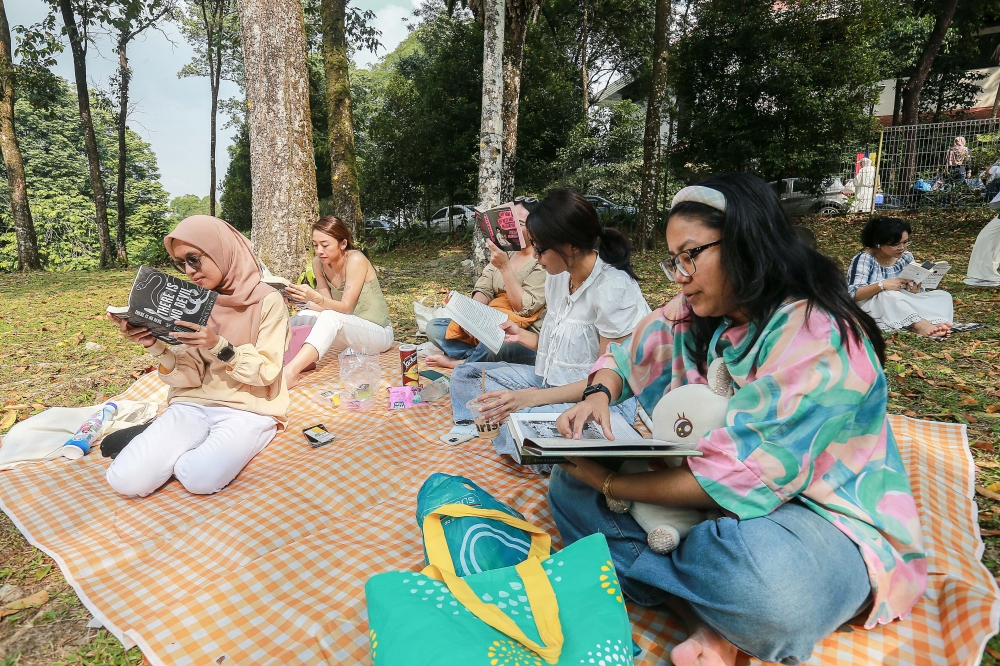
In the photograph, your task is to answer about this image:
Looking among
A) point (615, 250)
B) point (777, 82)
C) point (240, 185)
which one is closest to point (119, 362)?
point (615, 250)

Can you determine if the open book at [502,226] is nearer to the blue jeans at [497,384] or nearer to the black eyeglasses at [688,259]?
the blue jeans at [497,384]

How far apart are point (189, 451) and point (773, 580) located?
280cm

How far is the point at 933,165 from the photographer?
12.7 meters

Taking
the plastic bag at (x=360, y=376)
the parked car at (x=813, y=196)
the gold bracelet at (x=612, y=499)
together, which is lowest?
the plastic bag at (x=360, y=376)

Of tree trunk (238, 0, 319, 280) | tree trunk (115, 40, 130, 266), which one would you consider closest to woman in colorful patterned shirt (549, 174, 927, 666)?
tree trunk (238, 0, 319, 280)

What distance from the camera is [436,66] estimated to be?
50.3ft

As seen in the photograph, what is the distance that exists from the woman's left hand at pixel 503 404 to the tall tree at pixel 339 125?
887cm

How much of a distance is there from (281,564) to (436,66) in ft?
50.5

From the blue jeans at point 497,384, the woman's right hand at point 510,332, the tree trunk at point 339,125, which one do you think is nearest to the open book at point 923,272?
the blue jeans at point 497,384

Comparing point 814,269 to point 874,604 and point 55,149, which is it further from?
point 55,149

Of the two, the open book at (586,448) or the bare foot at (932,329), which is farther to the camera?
the bare foot at (932,329)

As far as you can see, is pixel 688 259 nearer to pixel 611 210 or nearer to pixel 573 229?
pixel 573 229

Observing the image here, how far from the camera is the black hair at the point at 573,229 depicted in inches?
116

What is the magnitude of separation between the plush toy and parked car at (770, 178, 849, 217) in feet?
45.1
